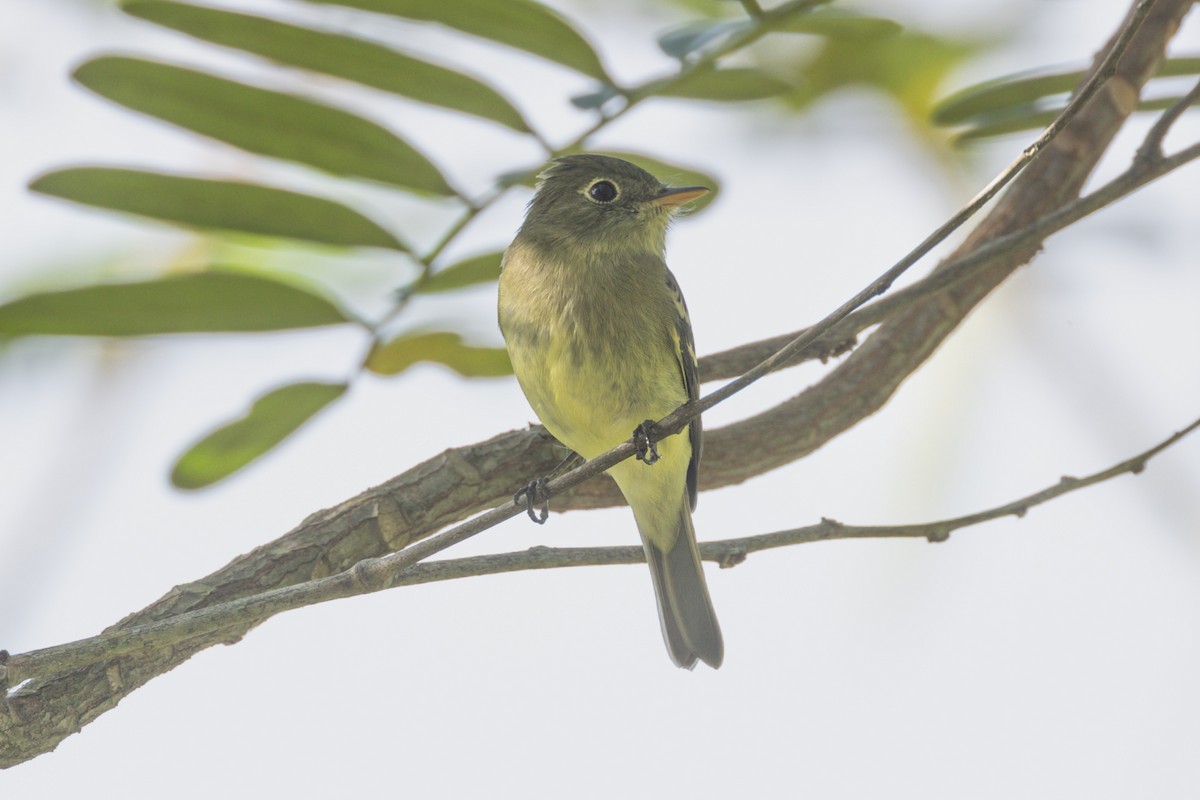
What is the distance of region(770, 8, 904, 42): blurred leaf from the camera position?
2.58m

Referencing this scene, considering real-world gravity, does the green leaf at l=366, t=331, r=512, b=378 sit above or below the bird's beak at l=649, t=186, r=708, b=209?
below

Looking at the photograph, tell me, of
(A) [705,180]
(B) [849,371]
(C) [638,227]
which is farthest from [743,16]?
(C) [638,227]

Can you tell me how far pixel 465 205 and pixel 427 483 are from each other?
623mm

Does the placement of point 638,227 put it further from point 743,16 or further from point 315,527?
point 315,527

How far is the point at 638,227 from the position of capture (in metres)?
3.78

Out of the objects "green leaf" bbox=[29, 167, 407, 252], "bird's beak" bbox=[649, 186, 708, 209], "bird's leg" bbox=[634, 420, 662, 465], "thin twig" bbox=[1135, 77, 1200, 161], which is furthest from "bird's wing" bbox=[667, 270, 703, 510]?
"thin twig" bbox=[1135, 77, 1200, 161]

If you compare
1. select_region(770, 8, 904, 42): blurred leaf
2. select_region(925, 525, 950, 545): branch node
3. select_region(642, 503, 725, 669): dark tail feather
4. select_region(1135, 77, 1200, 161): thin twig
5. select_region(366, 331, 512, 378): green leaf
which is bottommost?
select_region(925, 525, 950, 545): branch node


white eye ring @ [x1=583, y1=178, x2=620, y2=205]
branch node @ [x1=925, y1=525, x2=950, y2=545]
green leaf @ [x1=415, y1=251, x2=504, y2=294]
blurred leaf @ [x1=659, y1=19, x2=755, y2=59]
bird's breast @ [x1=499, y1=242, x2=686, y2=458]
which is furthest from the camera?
white eye ring @ [x1=583, y1=178, x2=620, y2=205]

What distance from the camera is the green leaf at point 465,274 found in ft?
9.64

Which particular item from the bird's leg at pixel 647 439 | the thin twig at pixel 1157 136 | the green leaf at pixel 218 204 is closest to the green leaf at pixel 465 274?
the green leaf at pixel 218 204

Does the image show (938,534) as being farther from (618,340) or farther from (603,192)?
(603,192)

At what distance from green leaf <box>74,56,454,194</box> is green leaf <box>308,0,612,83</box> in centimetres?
27

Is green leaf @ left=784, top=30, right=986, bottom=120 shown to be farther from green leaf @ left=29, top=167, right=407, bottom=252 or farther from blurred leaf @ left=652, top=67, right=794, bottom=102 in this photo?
green leaf @ left=29, top=167, right=407, bottom=252

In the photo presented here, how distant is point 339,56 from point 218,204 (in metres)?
0.41
